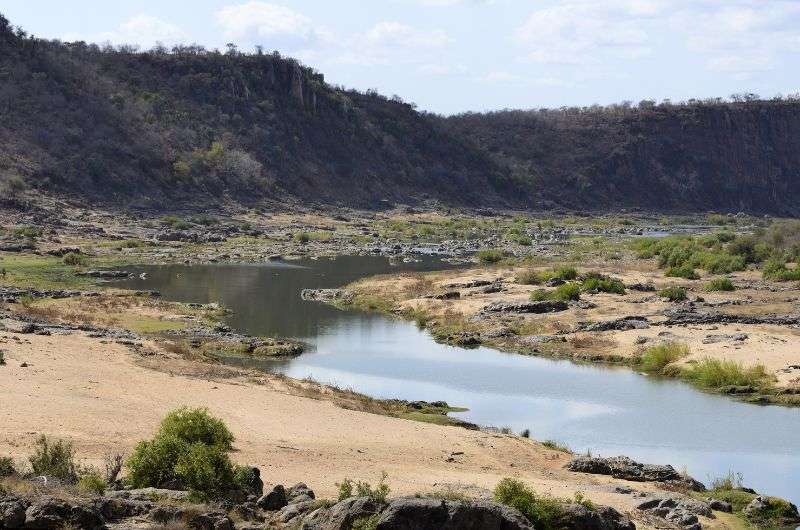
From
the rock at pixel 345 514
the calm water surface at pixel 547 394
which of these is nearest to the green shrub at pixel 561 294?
the calm water surface at pixel 547 394

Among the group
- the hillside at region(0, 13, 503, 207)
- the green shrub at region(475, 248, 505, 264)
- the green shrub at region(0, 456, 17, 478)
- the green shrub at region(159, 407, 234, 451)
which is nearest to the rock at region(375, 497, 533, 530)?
the green shrub at region(0, 456, 17, 478)

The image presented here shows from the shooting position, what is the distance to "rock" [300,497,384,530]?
14898mm

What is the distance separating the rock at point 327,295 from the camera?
55594mm

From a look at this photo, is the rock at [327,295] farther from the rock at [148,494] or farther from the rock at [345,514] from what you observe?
the rock at [345,514]

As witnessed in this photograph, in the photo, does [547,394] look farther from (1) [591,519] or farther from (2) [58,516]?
(2) [58,516]

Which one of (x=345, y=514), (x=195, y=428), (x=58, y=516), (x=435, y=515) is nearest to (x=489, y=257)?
(x=195, y=428)

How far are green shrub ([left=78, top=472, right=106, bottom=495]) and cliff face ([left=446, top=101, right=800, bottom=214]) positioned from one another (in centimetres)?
13181

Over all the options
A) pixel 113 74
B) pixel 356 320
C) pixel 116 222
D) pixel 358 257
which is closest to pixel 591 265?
pixel 358 257

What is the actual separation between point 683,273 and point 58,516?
51490 millimetres

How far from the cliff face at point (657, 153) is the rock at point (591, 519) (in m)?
130

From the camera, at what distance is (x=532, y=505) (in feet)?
55.2

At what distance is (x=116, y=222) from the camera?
286ft

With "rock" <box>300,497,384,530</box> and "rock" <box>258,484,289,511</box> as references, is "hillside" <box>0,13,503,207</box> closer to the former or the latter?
"rock" <box>258,484,289,511</box>

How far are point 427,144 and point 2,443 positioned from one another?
12830cm
